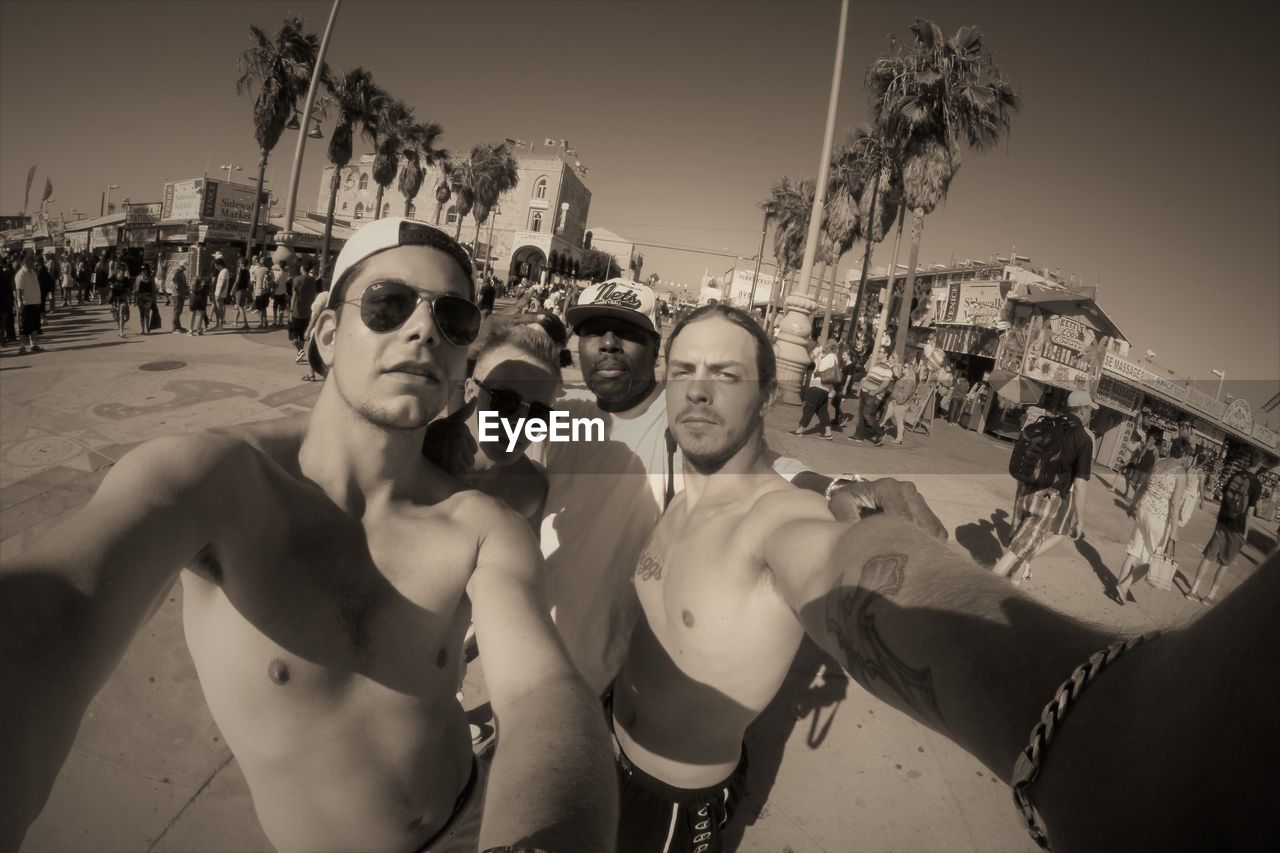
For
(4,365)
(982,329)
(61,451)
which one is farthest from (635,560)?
(982,329)

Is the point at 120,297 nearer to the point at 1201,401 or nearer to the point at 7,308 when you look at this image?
the point at 7,308

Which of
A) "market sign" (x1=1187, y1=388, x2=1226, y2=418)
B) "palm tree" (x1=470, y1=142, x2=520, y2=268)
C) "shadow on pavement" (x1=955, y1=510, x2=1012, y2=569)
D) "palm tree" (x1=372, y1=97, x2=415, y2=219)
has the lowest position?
"shadow on pavement" (x1=955, y1=510, x2=1012, y2=569)

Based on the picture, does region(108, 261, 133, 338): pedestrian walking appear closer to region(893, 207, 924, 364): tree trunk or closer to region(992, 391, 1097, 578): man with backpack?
region(992, 391, 1097, 578): man with backpack

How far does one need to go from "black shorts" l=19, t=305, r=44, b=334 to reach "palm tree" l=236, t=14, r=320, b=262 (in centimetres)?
1080

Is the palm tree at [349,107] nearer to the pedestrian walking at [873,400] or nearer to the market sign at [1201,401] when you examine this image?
the pedestrian walking at [873,400]

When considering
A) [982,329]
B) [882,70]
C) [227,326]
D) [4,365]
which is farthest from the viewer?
[982,329]

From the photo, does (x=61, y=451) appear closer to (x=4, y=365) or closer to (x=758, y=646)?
Result: (x=4, y=365)

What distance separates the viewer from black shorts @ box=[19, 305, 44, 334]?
34.5 ft

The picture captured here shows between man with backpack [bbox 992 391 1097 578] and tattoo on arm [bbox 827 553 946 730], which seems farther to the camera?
man with backpack [bbox 992 391 1097 578]

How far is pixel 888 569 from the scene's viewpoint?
120 cm

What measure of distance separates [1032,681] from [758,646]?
3.76ft

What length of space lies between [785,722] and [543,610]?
266 cm

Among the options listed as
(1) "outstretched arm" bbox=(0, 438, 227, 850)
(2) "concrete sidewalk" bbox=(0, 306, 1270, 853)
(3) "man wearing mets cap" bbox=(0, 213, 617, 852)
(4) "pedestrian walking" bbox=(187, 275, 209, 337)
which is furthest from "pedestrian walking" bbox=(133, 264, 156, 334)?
(1) "outstretched arm" bbox=(0, 438, 227, 850)

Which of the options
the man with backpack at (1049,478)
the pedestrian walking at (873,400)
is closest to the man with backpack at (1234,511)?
the man with backpack at (1049,478)
